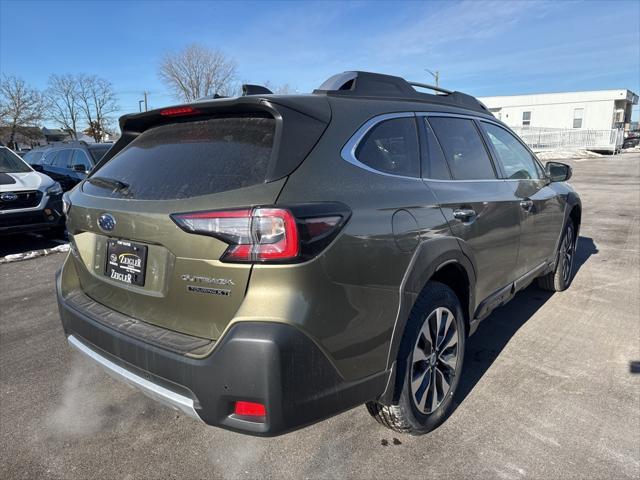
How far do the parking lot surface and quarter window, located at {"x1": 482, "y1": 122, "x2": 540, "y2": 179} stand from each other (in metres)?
1.35

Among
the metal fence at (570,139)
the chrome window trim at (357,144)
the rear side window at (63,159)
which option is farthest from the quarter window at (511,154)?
the metal fence at (570,139)

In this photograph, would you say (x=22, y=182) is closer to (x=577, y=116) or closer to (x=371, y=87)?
(x=371, y=87)

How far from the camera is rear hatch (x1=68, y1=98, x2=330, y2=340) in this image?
5.80 ft

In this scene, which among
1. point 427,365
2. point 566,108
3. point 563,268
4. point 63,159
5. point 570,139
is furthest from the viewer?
point 566,108

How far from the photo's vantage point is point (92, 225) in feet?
7.42

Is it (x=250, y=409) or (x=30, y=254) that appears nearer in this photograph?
(x=250, y=409)

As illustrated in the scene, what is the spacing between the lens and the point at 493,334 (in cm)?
380

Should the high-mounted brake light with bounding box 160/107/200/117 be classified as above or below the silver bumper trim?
above

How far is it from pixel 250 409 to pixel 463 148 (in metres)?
2.17

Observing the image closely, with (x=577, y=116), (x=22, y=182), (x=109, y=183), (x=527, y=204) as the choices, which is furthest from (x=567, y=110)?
(x=109, y=183)

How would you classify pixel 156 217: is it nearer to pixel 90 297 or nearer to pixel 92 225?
pixel 92 225

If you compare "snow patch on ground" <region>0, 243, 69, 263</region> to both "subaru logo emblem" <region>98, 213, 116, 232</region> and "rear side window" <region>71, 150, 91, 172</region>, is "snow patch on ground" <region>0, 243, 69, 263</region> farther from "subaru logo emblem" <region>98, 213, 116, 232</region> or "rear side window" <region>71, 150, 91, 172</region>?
"subaru logo emblem" <region>98, 213, 116, 232</region>

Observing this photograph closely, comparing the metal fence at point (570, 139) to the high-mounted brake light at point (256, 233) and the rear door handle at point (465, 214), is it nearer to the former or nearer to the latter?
the rear door handle at point (465, 214)

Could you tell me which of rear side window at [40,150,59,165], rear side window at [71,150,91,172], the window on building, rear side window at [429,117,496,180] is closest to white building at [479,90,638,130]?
the window on building
